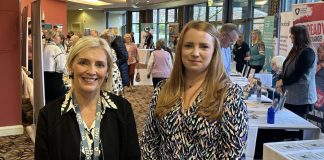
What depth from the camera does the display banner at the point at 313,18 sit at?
5.07 meters

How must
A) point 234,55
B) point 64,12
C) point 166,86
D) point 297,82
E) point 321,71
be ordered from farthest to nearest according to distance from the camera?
1. point 64,12
2. point 234,55
3. point 321,71
4. point 297,82
5. point 166,86

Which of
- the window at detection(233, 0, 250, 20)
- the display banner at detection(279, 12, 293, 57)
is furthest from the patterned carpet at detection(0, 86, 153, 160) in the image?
the window at detection(233, 0, 250, 20)

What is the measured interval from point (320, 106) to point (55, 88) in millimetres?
3686

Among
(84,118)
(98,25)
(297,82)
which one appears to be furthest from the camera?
(98,25)

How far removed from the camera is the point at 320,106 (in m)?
5.06

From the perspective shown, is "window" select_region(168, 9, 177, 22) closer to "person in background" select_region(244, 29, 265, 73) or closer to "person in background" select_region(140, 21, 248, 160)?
"person in background" select_region(244, 29, 265, 73)

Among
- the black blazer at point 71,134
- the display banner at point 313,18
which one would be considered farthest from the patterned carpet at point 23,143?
the black blazer at point 71,134

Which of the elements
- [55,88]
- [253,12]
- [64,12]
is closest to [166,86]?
[55,88]

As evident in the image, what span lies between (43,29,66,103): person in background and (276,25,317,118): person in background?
2.86 metres

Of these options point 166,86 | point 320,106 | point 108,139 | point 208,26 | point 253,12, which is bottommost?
point 320,106

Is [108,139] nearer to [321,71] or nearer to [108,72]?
[108,72]

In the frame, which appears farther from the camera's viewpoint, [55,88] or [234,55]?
[234,55]

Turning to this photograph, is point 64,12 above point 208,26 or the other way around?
above

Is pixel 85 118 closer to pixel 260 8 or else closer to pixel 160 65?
pixel 160 65
